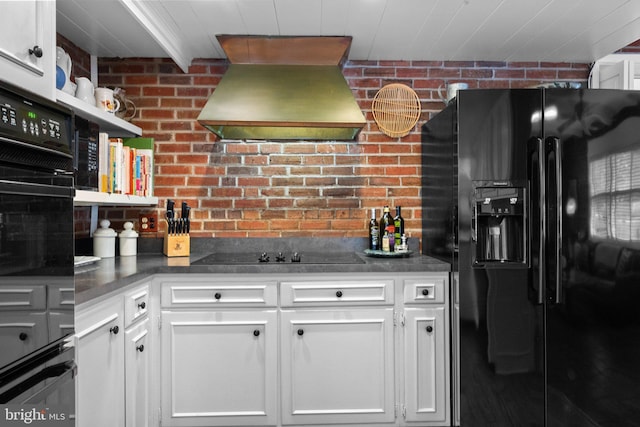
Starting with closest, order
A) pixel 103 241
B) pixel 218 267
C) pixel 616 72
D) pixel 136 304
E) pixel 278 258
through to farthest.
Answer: pixel 136 304, pixel 218 267, pixel 278 258, pixel 103 241, pixel 616 72

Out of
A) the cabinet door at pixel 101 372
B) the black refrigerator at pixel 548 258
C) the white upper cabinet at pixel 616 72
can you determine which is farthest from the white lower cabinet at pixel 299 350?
the white upper cabinet at pixel 616 72

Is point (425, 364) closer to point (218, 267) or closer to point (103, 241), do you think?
point (218, 267)

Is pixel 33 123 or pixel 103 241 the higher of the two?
pixel 33 123

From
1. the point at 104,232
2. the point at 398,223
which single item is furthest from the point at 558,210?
the point at 104,232

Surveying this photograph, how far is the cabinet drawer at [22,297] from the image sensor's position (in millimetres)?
949

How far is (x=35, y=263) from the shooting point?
3.43 ft

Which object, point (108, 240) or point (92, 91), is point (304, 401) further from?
point (92, 91)

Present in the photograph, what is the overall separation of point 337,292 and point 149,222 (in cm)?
141

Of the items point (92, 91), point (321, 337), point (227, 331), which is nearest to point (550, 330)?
point (321, 337)

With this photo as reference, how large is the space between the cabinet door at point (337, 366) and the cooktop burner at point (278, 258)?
0.93ft

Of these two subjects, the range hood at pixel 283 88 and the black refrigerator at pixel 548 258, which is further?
the range hood at pixel 283 88

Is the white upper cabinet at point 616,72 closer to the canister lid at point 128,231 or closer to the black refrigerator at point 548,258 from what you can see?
the black refrigerator at point 548,258

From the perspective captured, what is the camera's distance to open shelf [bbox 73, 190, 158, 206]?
6.63 ft

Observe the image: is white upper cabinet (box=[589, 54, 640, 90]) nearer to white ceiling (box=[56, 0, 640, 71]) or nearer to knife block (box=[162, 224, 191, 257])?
white ceiling (box=[56, 0, 640, 71])
